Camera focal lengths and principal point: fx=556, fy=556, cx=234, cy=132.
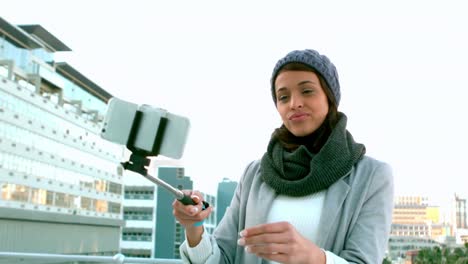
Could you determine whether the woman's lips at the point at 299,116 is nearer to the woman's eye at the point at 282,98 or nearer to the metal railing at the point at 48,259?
the woman's eye at the point at 282,98

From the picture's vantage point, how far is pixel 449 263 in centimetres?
7144

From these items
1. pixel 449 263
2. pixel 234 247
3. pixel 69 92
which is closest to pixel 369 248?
pixel 234 247

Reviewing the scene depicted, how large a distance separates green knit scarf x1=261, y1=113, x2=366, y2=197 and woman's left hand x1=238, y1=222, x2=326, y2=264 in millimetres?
313

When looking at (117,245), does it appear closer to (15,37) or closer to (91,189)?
(91,189)

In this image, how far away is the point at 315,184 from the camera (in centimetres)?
128

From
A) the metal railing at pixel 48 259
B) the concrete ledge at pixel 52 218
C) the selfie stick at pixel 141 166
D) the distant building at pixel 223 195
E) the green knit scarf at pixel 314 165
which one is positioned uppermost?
the distant building at pixel 223 195

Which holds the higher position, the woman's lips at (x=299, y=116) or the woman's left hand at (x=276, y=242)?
the woman's lips at (x=299, y=116)

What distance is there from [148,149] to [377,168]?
55cm

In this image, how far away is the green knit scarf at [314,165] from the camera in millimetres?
1269

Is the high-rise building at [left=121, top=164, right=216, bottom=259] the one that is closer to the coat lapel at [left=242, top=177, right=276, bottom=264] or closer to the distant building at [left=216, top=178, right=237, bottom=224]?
the distant building at [left=216, top=178, right=237, bottom=224]

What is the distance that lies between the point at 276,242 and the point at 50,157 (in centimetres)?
4249

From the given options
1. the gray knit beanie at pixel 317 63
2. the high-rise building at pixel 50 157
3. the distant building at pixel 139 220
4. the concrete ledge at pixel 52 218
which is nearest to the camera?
the gray knit beanie at pixel 317 63

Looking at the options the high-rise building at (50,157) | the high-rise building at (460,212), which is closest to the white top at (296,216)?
the high-rise building at (50,157)

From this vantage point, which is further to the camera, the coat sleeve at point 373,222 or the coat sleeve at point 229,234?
the coat sleeve at point 229,234
